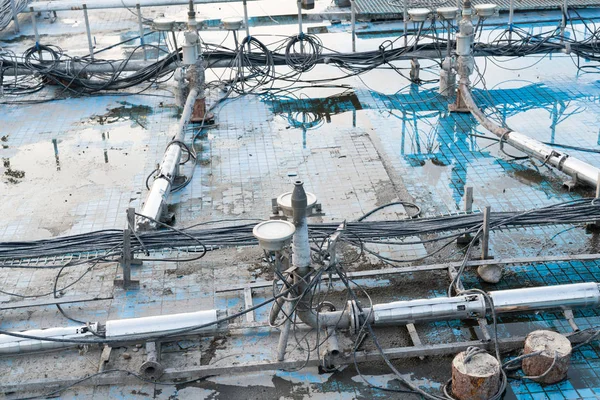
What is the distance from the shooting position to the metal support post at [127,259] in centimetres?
528

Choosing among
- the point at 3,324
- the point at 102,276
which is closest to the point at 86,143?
the point at 102,276

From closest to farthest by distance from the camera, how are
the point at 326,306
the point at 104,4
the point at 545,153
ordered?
the point at 326,306, the point at 545,153, the point at 104,4

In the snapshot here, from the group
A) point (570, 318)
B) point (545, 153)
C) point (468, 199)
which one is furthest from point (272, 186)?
point (570, 318)

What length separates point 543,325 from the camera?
4949 mm

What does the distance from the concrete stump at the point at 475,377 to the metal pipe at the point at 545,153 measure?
2.74m

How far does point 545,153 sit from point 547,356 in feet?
9.82

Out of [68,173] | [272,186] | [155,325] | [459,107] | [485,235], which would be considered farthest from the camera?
[459,107]

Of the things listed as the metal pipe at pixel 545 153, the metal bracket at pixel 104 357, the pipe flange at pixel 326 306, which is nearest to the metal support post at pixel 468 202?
the metal pipe at pixel 545 153

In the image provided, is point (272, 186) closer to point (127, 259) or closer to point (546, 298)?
point (127, 259)

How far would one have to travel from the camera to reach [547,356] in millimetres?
4316

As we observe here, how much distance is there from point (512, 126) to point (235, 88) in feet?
11.3

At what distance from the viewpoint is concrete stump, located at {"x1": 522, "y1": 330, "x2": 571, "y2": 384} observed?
4.33m

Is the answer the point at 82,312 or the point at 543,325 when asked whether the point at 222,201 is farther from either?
the point at 543,325

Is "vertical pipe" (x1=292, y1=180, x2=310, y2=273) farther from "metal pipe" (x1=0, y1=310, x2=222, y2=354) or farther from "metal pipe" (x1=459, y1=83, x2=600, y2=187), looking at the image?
"metal pipe" (x1=459, y1=83, x2=600, y2=187)
